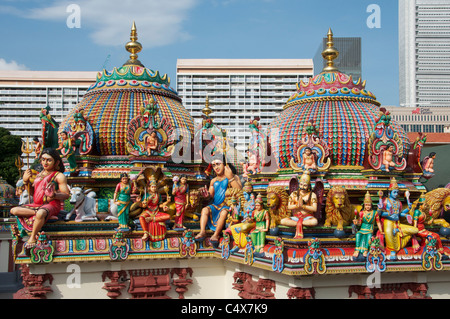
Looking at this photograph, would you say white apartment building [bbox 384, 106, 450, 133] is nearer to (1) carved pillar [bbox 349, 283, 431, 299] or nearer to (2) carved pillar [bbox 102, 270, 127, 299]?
(1) carved pillar [bbox 349, 283, 431, 299]

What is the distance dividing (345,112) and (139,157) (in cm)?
760

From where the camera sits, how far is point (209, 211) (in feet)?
48.8

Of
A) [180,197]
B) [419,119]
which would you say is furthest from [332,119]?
[419,119]

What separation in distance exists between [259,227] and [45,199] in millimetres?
6127

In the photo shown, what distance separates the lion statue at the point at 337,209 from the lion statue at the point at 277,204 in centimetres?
109

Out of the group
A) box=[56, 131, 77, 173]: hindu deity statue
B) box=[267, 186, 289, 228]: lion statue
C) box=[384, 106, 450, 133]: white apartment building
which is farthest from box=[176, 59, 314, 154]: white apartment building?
box=[267, 186, 289, 228]: lion statue

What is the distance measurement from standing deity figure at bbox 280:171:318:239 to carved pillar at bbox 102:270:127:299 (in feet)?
18.0

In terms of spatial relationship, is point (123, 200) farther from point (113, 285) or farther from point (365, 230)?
point (365, 230)

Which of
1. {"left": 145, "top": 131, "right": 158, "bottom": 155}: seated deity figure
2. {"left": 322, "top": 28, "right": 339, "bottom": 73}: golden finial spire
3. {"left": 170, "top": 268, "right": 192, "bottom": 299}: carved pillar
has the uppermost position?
{"left": 322, "top": 28, "right": 339, "bottom": 73}: golden finial spire

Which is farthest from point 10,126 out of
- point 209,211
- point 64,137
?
point 209,211

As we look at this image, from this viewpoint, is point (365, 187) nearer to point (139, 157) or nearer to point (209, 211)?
point (209, 211)

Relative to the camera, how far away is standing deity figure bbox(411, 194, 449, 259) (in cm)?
1239

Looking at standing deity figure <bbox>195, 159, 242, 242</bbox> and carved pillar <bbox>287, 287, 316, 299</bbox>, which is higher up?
standing deity figure <bbox>195, 159, 242, 242</bbox>

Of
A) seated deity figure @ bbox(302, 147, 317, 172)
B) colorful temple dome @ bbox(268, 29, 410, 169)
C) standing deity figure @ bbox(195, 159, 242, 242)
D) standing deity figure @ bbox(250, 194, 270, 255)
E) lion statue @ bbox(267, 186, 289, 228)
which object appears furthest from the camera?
colorful temple dome @ bbox(268, 29, 410, 169)
